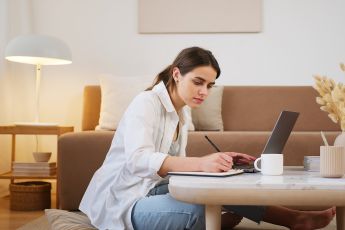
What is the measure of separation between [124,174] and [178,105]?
0.33 metres

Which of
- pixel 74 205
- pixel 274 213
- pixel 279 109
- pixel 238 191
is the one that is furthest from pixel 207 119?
pixel 238 191

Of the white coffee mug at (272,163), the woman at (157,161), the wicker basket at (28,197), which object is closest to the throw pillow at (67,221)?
the woman at (157,161)

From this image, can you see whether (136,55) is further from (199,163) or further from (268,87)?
(199,163)

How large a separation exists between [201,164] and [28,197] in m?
2.00

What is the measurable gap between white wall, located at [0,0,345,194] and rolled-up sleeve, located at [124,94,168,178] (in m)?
2.33

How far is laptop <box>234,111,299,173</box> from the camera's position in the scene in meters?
1.58

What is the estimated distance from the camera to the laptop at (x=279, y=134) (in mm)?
1582

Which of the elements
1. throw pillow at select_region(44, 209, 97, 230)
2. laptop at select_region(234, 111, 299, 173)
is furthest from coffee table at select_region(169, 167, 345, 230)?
throw pillow at select_region(44, 209, 97, 230)

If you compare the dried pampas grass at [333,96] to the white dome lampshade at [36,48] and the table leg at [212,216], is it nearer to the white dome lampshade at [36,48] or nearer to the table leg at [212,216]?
the table leg at [212,216]

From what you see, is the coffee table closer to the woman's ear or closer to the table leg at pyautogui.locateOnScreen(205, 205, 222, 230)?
the table leg at pyautogui.locateOnScreen(205, 205, 222, 230)

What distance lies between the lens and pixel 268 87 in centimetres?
378

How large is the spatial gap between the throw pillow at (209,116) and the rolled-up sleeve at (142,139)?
1.87 metres

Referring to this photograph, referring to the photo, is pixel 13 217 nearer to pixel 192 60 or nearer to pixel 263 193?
pixel 192 60

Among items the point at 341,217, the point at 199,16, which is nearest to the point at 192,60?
the point at 341,217
